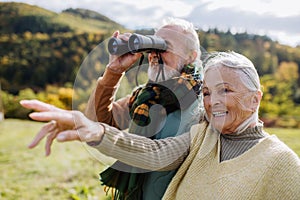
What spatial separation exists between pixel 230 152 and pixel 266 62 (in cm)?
947

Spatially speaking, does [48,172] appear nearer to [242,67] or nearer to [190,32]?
[190,32]

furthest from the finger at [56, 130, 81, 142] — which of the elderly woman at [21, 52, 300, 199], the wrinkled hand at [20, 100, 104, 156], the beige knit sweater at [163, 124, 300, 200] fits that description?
the beige knit sweater at [163, 124, 300, 200]

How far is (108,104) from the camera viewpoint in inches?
76.7

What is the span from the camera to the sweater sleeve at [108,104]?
1.87m

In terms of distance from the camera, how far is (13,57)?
1159cm

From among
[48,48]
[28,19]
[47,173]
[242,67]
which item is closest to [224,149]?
[242,67]

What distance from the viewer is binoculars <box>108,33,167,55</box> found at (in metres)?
1.66

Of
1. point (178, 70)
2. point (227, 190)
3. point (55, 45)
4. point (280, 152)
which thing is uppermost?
point (178, 70)

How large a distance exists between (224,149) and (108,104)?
0.55m

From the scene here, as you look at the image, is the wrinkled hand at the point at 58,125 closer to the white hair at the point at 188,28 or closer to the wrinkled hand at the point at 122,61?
the wrinkled hand at the point at 122,61

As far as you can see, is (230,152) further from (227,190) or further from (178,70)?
(178,70)

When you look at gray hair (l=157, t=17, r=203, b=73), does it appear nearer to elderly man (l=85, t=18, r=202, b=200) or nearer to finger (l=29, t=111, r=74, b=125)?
elderly man (l=85, t=18, r=202, b=200)

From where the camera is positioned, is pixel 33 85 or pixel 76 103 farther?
pixel 33 85

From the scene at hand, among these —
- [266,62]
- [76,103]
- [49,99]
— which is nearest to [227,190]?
[76,103]
